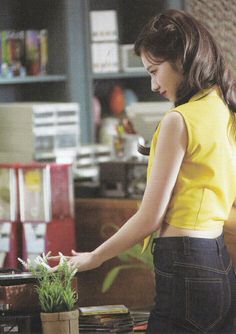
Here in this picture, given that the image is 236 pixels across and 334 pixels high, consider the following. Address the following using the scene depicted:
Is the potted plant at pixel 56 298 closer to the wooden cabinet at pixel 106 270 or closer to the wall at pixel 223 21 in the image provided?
the wooden cabinet at pixel 106 270

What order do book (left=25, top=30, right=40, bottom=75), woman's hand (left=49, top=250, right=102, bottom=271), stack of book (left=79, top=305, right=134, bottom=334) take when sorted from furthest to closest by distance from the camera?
book (left=25, top=30, right=40, bottom=75) < stack of book (left=79, top=305, right=134, bottom=334) < woman's hand (left=49, top=250, right=102, bottom=271)

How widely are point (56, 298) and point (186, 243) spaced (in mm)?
450

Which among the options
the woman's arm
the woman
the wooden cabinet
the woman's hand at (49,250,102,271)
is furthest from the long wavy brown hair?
the wooden cabinet

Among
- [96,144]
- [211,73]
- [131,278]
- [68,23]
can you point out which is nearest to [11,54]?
[68,23]

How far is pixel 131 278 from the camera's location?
4.53 metres

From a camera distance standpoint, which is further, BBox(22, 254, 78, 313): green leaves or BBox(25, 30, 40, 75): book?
BBox(25, 30, 40, 75): book

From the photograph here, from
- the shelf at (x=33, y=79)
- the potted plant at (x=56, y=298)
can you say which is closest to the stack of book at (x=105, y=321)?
Result: the potted plant at (x=56, y=298)

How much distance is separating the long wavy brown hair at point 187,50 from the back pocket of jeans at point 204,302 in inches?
19.2

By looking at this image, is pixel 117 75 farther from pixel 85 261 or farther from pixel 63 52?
pixel 85 261

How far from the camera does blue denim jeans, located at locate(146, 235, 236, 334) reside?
2344mm

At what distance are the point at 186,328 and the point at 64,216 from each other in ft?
7.09

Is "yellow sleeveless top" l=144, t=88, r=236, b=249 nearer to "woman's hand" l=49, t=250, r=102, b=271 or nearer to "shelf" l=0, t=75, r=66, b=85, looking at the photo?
"woman's hand" l=49, t=250, r=102, b=271

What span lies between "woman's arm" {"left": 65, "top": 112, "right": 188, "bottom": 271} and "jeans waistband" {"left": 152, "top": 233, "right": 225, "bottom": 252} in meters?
0.04

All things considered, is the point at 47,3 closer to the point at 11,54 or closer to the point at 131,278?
the point at 11,54
